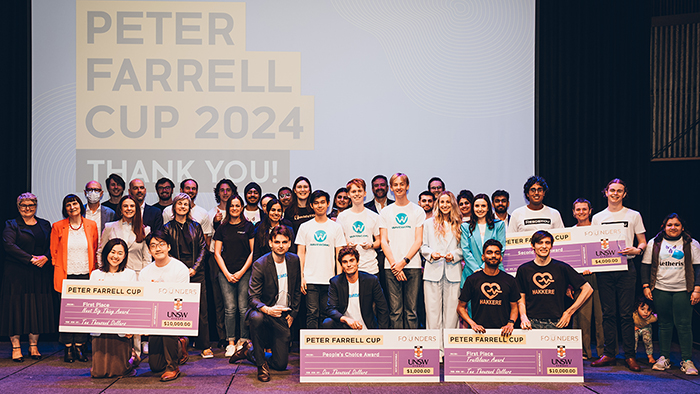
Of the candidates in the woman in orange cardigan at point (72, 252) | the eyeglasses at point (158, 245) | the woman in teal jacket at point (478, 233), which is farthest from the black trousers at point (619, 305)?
the woman in orange cardigan at point (72, 252)

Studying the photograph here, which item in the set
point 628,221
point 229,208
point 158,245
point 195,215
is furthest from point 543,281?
point 195,215

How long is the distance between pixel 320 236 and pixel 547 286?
81.9 inches

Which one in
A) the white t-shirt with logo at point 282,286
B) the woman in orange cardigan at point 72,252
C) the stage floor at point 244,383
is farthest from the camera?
the woman in orange cardigan at point 72,252

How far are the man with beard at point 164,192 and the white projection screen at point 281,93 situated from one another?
40 centimetres

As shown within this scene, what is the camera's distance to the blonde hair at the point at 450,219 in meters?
4.51

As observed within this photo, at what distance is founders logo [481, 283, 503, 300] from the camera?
402 centimetres

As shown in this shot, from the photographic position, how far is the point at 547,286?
A: 4.14 meters

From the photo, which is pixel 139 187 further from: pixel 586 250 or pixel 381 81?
pixel 586 250

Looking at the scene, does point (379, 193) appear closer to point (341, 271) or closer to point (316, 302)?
point (341, 271)

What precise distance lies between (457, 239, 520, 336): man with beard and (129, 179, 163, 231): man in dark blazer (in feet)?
10.5

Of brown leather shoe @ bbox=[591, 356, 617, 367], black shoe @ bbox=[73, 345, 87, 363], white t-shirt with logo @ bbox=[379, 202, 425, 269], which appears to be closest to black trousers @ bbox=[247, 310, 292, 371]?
white t-shirt with logo @ bbox=[379, 202, 425, 269]

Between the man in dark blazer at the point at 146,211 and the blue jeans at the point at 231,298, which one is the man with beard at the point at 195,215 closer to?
the man in dark blazer at the point at 146,211

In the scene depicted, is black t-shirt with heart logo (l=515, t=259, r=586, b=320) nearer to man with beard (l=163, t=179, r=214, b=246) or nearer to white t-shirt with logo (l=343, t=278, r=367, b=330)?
white t-shirt with logo (l=343, t=278, r=367, b=330)

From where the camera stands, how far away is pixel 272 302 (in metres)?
4.22
